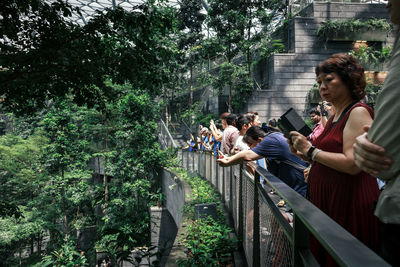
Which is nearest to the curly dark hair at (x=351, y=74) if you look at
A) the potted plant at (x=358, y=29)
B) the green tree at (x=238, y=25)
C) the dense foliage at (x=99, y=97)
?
the dense foliage at (x=99, y=97)

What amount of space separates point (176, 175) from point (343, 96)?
10848 millimetres

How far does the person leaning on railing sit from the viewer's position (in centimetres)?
80

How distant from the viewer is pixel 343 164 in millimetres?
1449

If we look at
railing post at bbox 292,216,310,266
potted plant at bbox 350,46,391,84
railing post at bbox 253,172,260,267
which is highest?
potted plant at bbox 350,46,391,84

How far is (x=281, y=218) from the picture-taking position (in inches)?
54.4

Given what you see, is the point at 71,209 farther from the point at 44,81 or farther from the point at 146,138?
the point at 44,81

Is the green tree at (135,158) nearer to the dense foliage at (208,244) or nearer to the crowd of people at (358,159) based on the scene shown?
the dense foliage at (208,244)

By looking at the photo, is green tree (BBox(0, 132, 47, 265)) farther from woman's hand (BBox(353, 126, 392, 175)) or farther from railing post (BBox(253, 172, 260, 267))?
woman's hand (BBox(353, 126, 392, 175))

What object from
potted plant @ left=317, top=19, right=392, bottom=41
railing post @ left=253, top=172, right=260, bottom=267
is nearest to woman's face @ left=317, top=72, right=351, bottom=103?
railing post @ left=253, top=172, right=260, bottom=267

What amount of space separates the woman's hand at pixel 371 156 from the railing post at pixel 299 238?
0.30m

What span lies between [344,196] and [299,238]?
0.65m

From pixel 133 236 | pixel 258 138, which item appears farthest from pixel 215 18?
pixel 133 236

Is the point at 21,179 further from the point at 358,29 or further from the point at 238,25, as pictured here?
the point at 358,29

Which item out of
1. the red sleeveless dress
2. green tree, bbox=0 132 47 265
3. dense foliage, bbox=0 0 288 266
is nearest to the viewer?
the red sleeveless dress
